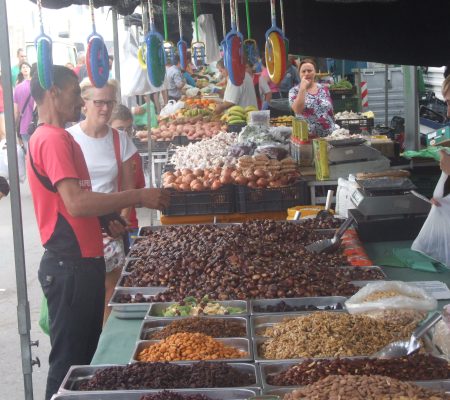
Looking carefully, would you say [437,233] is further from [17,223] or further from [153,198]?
[17,223]

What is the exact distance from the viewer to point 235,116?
10.2m

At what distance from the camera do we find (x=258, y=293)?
3.63 m

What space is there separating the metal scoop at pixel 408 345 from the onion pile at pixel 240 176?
304 centimetres

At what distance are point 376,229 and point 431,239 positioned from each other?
0.48 m

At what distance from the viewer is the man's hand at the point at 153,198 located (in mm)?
4004

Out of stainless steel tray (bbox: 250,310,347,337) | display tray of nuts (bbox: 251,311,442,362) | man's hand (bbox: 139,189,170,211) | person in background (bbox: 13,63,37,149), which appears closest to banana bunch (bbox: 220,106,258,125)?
person in background (bbox: 13,63,37,149)

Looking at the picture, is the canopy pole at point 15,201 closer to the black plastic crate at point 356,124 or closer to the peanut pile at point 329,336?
the peanut pile at point 329,336

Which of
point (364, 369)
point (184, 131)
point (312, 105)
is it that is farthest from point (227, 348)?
point (184, 131)

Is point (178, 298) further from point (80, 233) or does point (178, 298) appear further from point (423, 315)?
point (423, 315)

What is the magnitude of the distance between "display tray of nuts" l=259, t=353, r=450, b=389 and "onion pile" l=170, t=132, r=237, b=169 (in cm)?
381

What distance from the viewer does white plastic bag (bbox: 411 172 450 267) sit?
433 cm

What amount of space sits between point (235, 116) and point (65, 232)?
21.8 feet

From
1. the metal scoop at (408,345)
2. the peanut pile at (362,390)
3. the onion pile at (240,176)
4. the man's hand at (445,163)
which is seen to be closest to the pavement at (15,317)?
the onion pile at (240,176)

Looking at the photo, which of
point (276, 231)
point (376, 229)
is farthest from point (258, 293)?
point (376, 229)
